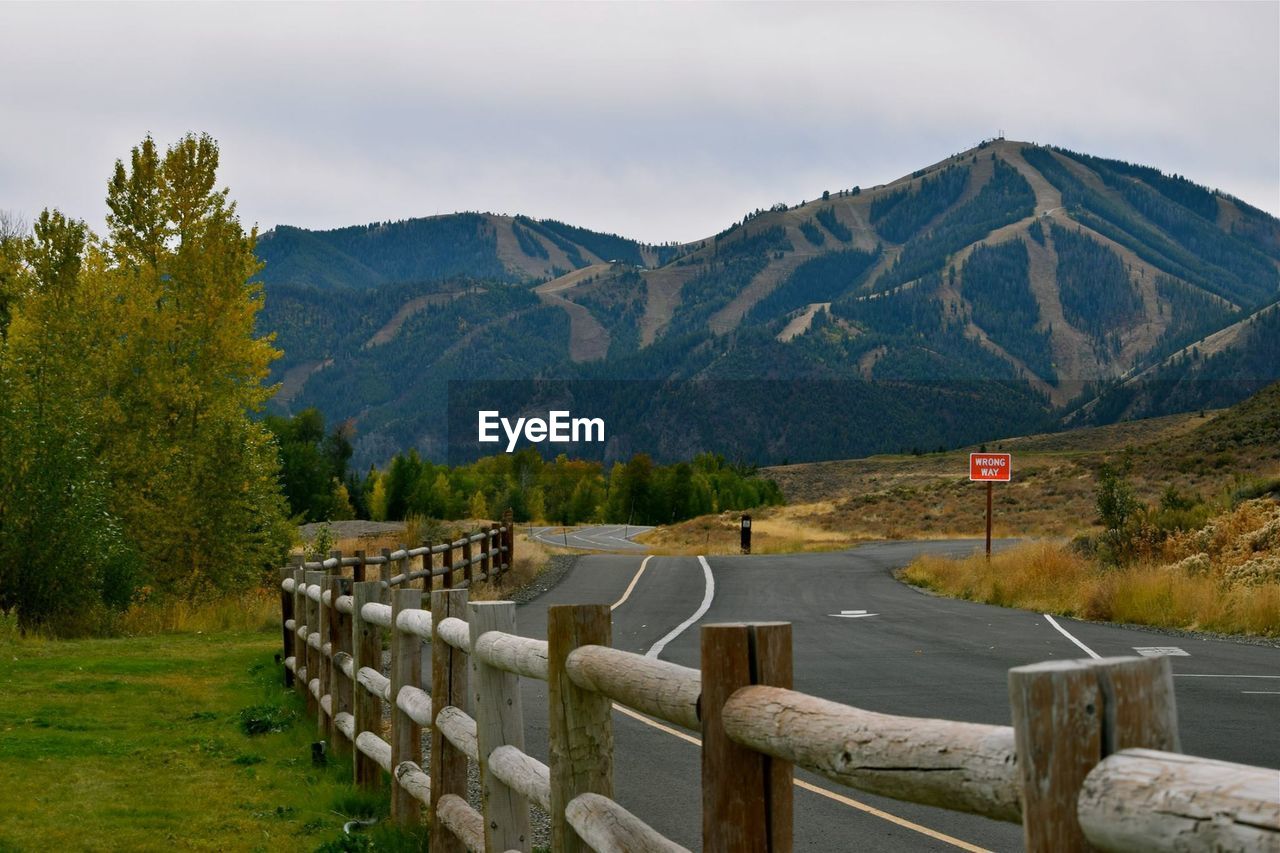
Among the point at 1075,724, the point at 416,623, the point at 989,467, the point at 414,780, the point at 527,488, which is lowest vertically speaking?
the point at 527,488

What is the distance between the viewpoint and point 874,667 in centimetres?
1591

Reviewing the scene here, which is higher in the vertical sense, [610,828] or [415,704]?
[610,828]

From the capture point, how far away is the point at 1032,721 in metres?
2.20

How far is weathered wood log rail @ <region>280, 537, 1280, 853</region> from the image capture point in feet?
6.72

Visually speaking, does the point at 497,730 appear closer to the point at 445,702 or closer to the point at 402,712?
the point at 445,702

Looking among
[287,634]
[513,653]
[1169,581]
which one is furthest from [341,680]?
[1169,581]

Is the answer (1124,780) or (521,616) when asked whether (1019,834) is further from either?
(521,616)

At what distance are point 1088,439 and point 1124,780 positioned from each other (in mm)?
157423

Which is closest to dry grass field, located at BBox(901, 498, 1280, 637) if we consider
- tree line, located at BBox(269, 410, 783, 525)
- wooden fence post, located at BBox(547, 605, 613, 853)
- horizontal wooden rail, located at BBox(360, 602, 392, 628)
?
horizontal wooden rail, located at BBox(360, 602, 392, 628)

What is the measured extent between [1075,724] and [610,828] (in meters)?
2.30

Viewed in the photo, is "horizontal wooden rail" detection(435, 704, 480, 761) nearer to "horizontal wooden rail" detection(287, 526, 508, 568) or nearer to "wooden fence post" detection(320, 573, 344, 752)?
"wooden fence post" detection(320, 573, 344, 752)

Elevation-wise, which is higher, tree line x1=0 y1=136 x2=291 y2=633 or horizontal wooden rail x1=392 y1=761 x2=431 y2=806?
tree line x1=0 y1=136 x2=291 y2=633

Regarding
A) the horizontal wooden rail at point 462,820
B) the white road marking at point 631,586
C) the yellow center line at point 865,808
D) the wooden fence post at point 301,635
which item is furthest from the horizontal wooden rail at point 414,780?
the white road marking at point 631,586

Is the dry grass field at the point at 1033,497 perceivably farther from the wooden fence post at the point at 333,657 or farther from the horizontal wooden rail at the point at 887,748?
the horizontal wooden rail at the point at 887,748
